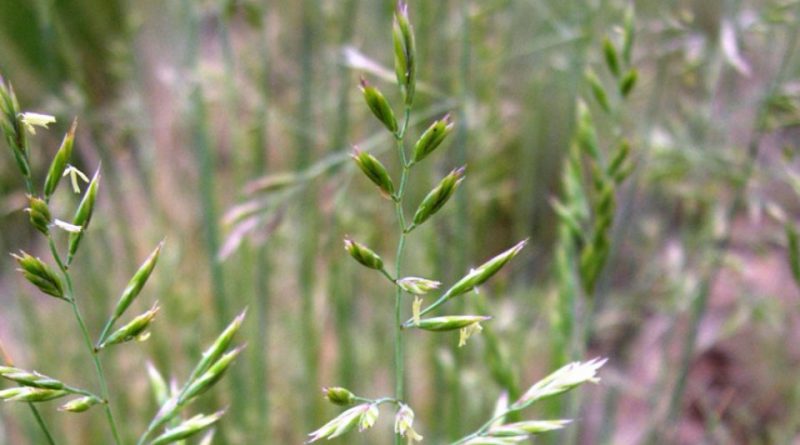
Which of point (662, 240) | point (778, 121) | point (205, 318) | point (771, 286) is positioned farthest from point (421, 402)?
point (778, 121)

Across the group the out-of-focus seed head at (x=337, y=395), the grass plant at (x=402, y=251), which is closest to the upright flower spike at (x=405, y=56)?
the grass plant at (x=402, y=251)

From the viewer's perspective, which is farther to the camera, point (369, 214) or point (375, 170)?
point (369, 214)

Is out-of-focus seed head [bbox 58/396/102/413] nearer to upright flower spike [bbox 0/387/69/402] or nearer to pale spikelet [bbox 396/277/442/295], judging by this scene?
upright flower spike [bbox 0/387/69/402]

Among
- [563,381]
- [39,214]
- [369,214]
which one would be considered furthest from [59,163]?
[369,214]

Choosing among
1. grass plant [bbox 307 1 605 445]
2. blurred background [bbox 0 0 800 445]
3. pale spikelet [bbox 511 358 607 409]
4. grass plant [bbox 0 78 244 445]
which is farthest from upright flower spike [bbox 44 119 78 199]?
blurred background [bbox 0 0 800 445]

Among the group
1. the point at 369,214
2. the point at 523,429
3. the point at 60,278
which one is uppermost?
the point at 60,278

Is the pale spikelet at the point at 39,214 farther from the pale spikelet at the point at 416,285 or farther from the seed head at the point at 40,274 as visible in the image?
the pale spikelet at the point at 416,285

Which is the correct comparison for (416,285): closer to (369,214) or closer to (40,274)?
(40,274)
